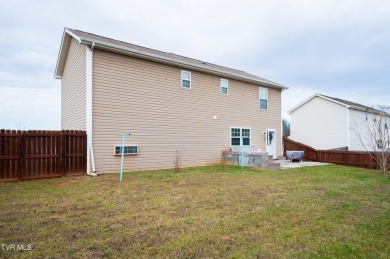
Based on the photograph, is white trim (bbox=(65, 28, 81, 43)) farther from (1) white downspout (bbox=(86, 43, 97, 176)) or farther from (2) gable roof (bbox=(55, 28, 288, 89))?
(1) white downspout (bbox=(86, 43, 97, 176))

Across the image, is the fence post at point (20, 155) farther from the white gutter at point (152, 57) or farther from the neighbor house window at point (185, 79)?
Answer: the neighbor house window at point (185, 79)

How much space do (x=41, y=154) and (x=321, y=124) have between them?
2115 cm

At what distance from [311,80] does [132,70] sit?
69.1 feet

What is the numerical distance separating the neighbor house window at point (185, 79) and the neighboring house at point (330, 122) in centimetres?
1395

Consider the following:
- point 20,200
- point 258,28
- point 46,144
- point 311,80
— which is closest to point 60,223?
point 20,200

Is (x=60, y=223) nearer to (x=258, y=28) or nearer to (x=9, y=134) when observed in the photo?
(x=9, y=134)

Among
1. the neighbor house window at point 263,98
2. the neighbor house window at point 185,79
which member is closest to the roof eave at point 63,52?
the neighbor house window at point 185,79

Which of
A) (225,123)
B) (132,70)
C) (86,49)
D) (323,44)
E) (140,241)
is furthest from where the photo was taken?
(323,44)

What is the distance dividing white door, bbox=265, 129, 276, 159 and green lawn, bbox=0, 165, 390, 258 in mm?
8674

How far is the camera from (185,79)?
39.0ft

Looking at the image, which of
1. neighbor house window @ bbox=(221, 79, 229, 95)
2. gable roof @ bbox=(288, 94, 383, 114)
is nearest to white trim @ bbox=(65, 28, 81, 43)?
neighbor house window @ bbox=(221, 79, 229, 95)

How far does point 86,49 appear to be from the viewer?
909cm

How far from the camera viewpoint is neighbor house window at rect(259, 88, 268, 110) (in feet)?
51.0

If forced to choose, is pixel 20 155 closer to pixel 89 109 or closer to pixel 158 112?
pixel 89 109
